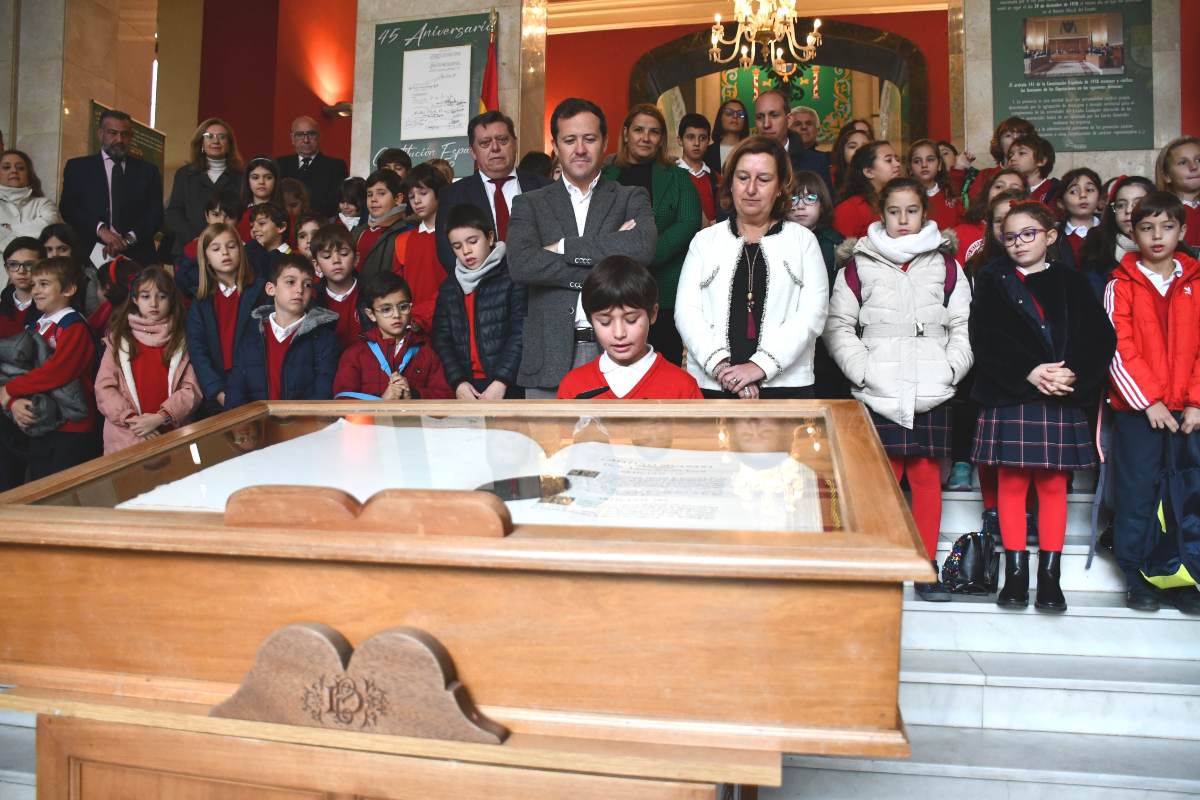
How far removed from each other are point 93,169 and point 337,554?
19.5 ft

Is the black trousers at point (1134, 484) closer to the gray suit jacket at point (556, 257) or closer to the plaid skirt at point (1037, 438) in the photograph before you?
the plaid skirt at point (1037, 438)

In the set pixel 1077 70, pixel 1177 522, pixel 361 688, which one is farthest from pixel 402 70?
pixel 361 688

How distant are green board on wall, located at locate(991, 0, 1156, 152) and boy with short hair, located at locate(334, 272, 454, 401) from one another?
4.68m

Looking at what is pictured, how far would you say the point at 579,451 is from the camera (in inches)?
57.8

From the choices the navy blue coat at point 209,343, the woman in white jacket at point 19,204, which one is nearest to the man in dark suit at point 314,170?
the woman in white jacket at point 19,204

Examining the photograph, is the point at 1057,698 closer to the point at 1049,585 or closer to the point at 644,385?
the point at 1049,585

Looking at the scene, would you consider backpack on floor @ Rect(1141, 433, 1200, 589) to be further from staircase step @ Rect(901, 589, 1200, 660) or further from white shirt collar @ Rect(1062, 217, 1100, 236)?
white shirt collar @ Rect(1062, 217, 1100, 236)

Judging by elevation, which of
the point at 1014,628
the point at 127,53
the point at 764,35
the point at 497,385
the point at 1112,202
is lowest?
the point at 1014,628

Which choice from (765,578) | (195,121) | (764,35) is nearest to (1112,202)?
(765,578)

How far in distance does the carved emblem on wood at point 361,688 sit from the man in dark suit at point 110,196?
216 inches

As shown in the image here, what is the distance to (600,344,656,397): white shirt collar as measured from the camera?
7.57 feet

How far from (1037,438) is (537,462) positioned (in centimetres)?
215

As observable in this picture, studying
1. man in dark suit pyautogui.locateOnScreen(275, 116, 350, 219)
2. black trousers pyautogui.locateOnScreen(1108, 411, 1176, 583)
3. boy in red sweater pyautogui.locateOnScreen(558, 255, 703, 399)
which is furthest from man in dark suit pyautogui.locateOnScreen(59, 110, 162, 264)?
black trousers pyautogui.locateOnScreen(1108, 411, 1176, 583)

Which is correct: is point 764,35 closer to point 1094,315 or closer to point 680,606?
point 1094,315
